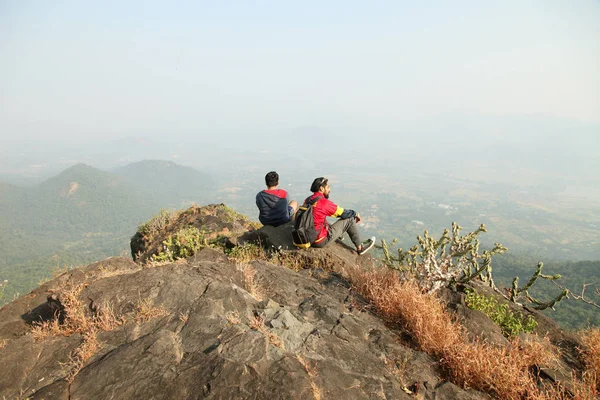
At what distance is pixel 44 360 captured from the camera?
3.63m

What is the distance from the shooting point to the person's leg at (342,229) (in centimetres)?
774

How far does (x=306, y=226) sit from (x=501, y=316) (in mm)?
4541

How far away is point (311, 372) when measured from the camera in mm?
3449

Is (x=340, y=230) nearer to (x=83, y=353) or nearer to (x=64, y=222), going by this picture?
(x=83, y=353)

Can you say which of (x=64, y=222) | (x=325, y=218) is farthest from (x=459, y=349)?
(x=64, y=222)

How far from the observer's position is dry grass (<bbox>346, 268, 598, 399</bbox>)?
3.73 metres

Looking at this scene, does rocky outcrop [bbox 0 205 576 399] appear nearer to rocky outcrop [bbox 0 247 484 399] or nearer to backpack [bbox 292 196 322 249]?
rocky outcrop [bbox 0 247 484 399]

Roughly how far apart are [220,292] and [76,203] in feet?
773

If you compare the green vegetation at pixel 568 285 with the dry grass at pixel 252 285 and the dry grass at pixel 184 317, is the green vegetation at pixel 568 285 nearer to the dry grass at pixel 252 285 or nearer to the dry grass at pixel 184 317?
the dry grass at pixel 252 285

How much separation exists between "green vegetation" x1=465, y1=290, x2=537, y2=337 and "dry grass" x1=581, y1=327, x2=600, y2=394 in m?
0.76

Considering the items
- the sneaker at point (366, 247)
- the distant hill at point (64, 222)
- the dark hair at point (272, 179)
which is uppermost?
the dark hair at point (272, 179)

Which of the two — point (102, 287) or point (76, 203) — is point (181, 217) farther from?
point (76, 203)

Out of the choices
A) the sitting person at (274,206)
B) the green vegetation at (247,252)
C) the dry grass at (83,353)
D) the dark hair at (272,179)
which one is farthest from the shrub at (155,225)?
the dry grass at (83,353)

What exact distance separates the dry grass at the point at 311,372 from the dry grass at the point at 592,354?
4.02 meters
